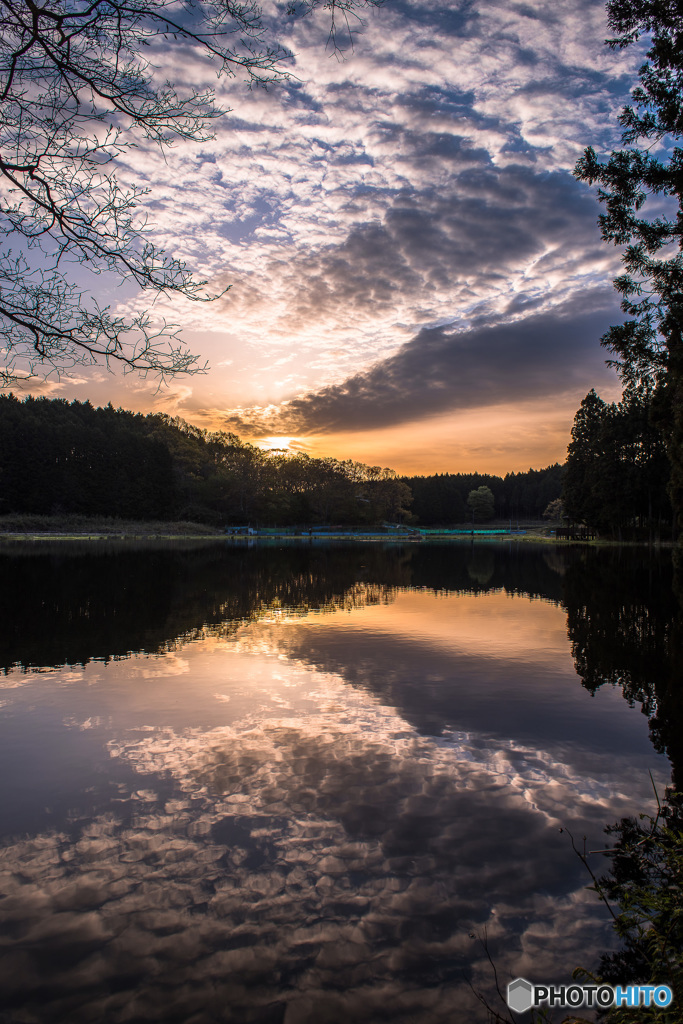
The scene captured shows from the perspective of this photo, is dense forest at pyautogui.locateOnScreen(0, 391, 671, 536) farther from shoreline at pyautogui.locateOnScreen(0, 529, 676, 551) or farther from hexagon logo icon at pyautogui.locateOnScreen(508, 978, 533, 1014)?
hexagon logo icon at pyautogui.locateOnScreen(508, 978, 533, 1014)

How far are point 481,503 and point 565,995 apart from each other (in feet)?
489

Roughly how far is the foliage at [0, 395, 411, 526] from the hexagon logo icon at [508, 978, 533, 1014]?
283ft

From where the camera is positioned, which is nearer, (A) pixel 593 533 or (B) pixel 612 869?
(B) pixel 612 869

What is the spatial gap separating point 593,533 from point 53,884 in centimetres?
7576

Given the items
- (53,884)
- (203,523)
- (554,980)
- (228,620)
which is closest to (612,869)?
(554,980)

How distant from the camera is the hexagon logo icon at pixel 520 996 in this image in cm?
305

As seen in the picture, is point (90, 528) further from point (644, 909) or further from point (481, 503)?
point (481, 503)

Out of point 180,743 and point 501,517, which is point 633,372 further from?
point 501,517

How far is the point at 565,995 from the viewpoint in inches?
124

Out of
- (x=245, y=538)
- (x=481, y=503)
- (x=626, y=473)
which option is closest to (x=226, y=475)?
(x=245, y=538)

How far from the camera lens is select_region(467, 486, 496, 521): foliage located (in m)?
148

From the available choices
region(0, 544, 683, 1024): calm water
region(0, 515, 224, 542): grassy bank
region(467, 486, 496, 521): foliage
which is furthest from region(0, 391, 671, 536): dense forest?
region(0, 544, 683, 1024): calm water

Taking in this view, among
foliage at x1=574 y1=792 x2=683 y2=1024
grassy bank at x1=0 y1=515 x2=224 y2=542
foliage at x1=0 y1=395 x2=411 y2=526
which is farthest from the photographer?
foliage at x1=0 y1=395 x2=411 y2=526

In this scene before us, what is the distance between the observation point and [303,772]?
19.5ft
